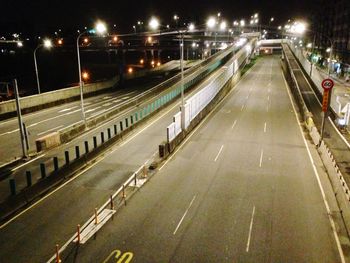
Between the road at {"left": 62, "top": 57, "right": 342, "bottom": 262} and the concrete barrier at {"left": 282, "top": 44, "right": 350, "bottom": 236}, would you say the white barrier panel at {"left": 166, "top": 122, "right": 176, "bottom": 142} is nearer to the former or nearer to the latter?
the road at {"left": 62, "top": 57, "right": 342, "bottom": 262}

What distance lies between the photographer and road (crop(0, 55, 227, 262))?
49.2 feet

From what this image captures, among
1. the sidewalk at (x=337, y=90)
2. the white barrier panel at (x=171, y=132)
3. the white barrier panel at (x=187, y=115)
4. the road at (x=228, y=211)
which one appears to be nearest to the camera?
the road at (x=228, y=211)

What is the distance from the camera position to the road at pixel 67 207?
14984 millimetres

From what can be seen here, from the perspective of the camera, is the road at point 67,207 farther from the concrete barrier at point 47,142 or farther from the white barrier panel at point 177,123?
the concrete barrier at point 47,142

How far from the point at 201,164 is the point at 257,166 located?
4.27 meters

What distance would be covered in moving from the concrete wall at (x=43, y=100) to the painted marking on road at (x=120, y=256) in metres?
31.5

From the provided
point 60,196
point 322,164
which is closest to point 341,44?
point 322,164

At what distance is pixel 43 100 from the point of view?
4666 cm

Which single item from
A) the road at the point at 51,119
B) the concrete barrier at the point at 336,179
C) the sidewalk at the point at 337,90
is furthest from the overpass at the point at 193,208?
the sidewalk at the point at 337,90

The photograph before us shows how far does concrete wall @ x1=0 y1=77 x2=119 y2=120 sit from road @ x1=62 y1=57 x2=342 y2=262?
78.0 ft

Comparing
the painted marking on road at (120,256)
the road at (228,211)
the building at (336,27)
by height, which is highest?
the building at (336,27)

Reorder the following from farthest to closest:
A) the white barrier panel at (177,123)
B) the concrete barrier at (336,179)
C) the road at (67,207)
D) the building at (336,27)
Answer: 1. the building at (336,27)
2. the white barrier panel at (177,123)
3. the concrete barrier at (336,179)
4. the road at (67,207)

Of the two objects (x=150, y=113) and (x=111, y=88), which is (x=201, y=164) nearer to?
(x=150, y=113)

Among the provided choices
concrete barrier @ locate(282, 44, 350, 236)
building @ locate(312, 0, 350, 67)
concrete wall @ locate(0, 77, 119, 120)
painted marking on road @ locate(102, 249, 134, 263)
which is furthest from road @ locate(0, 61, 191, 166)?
building @ locate(312, 0, 350, 67)
